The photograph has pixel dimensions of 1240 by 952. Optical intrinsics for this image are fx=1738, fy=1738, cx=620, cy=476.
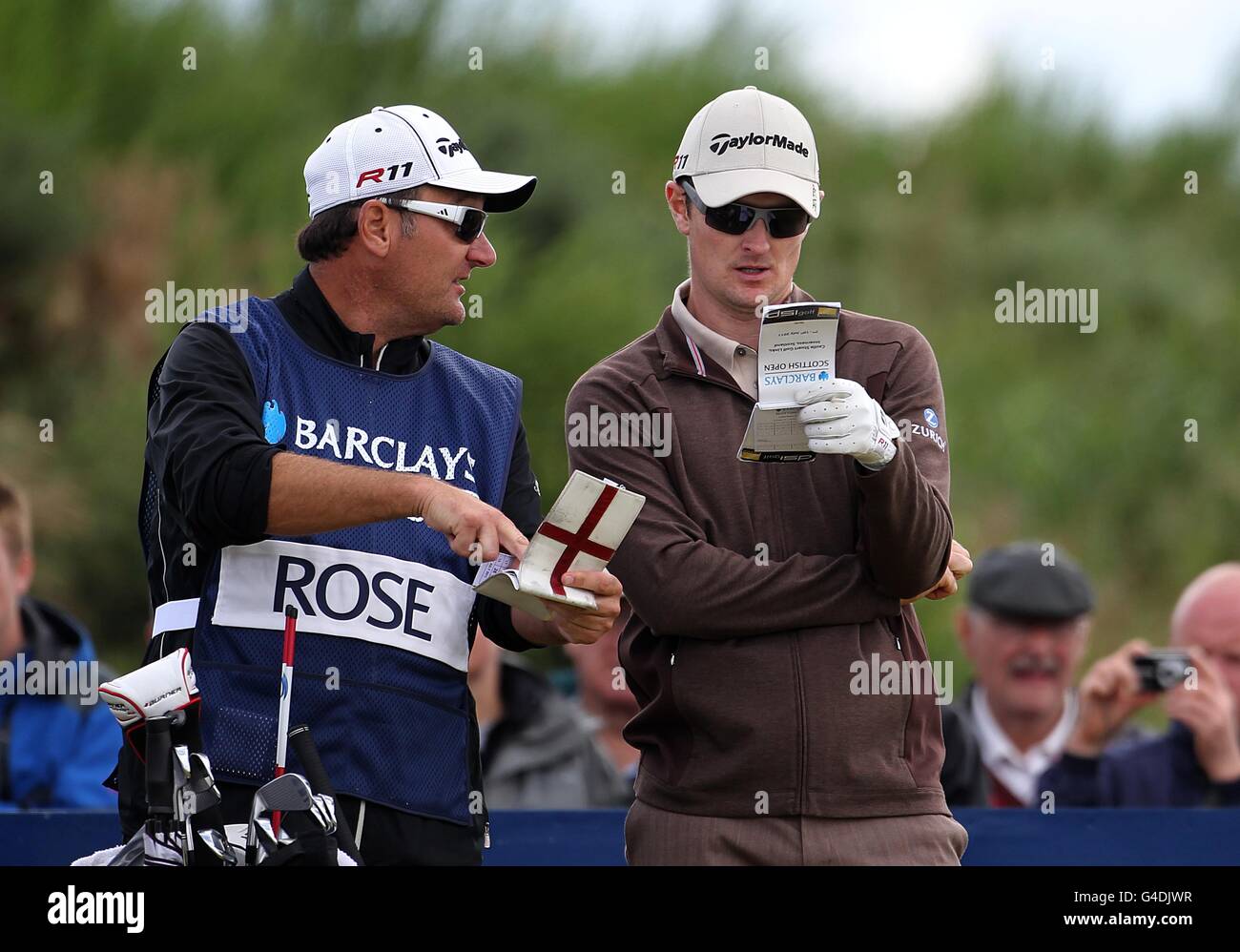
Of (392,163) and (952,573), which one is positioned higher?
(392,163)

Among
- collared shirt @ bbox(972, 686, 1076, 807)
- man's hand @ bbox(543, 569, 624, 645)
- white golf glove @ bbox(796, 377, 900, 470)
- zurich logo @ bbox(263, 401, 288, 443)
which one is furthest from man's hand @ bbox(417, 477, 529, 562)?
collared shirt @ bbox(972, 686, 1076, 807)

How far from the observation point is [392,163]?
12.4 feet

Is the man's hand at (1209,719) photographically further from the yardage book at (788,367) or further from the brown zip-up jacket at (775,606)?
the yardage book at (788,367)

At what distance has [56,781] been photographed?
18.7ft

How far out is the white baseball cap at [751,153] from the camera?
3.81m

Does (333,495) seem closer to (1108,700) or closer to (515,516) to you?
(515,516)

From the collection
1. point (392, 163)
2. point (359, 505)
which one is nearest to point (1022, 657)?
point (392, 163)

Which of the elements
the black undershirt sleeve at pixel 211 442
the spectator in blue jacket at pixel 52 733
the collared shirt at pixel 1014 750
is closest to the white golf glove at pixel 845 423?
the black undershirt sleeve at pixel 211 442

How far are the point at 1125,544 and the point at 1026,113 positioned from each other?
9.47 m

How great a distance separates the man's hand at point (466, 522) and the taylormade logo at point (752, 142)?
108 centimetres

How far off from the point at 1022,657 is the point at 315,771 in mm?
4132

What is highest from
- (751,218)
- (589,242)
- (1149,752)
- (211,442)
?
(589,242)

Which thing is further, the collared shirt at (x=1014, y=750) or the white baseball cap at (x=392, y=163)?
the collared shirt at (x=1014, y=750)
